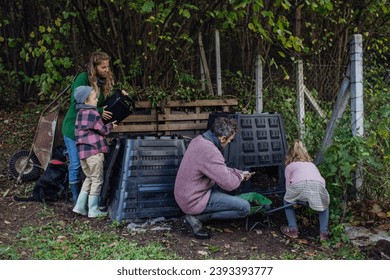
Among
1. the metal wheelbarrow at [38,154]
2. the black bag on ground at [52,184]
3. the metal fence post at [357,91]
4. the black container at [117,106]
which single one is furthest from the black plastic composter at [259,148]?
the metal wheelbarrow at [38,154]

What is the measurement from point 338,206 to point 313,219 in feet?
1.19

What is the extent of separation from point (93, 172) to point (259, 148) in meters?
2.02

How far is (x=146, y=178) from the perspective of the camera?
5168 mm

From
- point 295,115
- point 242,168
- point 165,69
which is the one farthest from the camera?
point 165,69

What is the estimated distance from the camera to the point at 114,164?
540cm

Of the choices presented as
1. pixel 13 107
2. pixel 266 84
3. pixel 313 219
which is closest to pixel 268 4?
pixel 266 84

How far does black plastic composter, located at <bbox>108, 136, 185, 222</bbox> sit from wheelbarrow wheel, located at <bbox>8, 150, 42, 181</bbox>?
6.23 feet

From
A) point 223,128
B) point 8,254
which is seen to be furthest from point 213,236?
point 8,254

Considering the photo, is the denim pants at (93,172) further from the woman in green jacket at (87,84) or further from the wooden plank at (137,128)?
the wooden plank at (137,128)

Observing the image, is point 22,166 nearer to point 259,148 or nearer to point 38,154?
point 38,154

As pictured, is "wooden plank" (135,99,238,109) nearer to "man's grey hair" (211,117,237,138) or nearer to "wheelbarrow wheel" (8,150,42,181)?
"wheelbarrow wheel" (8,150,42,181)

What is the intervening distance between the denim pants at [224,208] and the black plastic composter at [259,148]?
0.74m

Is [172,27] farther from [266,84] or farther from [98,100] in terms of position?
[98,100]

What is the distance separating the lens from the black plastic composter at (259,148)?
553 centimetres
